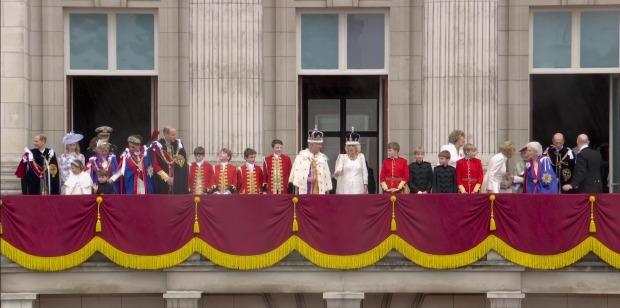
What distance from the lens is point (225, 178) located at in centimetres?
2844

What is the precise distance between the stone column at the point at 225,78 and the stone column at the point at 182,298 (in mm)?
5152

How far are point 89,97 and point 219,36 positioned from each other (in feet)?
11.4

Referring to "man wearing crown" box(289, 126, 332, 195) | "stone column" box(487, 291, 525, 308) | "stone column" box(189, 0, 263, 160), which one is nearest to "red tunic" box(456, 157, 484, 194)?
"stone column" box(487, 291, 525, 308)

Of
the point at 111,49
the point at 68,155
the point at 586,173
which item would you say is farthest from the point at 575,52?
the point at 68,155

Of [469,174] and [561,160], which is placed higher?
[561,160]

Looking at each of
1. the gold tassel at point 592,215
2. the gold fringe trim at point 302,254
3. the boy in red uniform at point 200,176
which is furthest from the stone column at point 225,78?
the gold tassel at point 592,215

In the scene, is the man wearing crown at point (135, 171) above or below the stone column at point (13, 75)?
below

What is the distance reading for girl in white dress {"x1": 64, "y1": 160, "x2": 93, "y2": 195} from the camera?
2761 cm

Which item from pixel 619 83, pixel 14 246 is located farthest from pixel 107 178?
pixel 619 83

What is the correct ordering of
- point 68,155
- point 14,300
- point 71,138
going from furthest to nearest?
point 71,138 < point 68,155 < point 14,300

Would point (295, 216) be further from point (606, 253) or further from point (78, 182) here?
point (606, 253)

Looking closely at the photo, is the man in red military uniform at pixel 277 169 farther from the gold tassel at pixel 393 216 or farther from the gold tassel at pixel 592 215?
the gold tassel at pixel 592 215

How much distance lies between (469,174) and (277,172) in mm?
4108

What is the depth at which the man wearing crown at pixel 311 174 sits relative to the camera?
27953mm
